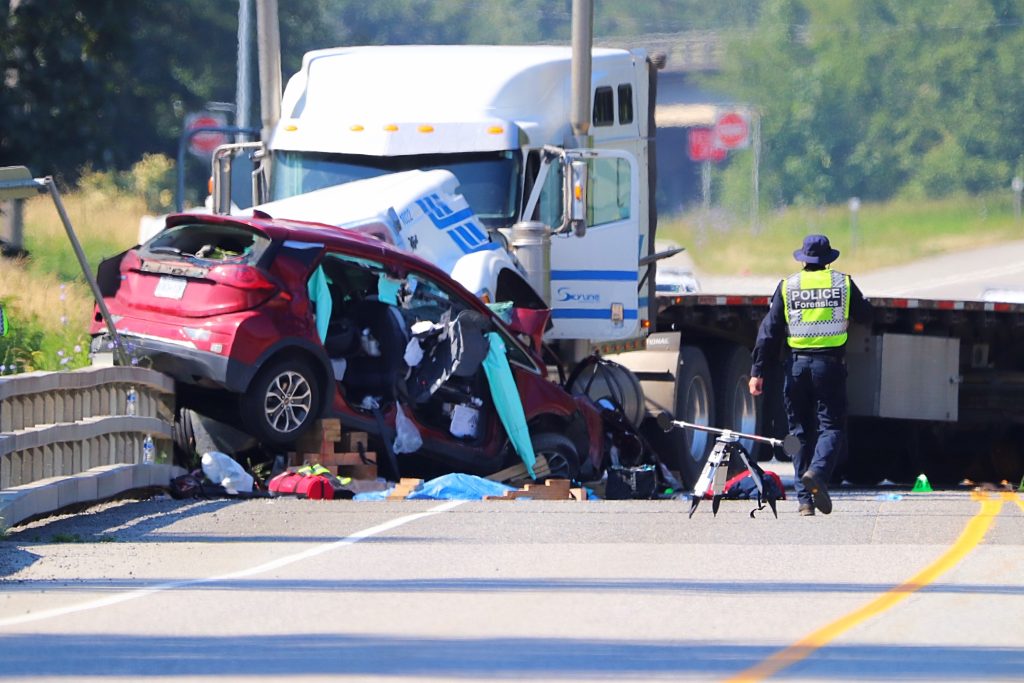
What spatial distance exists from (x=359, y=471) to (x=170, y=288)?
69.6 inches

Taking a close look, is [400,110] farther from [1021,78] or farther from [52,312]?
[1021,78]

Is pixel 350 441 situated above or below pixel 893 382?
above

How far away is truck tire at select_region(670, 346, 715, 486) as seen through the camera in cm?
1941

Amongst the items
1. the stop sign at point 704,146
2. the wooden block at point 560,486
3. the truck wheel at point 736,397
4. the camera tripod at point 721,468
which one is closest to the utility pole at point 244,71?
the truck wheel at point 736,397

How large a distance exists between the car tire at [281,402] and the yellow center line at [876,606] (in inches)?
174

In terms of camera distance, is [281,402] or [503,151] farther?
[503,151]

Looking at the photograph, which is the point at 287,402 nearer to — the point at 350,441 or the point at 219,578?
the point at 350,441

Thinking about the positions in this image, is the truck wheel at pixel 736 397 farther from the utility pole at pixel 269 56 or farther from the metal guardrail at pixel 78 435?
the metal guardrail at pixel 78 435

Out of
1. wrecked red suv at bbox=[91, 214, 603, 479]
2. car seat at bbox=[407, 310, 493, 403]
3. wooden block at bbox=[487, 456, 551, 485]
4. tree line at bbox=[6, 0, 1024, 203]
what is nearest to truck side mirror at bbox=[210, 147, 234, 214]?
wrecked red suv at bbox=[91, 214, 603, 479]

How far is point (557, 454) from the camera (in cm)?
1622

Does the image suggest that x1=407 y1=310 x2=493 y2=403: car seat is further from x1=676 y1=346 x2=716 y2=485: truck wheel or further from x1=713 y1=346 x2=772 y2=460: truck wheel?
x1=713 y1=346 x2=772 y2=460: truck wheel

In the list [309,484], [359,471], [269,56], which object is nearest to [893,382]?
[269,56]

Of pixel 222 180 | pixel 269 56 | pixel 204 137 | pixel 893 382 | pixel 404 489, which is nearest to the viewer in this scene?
pixel 404 489

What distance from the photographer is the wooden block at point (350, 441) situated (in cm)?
1503
